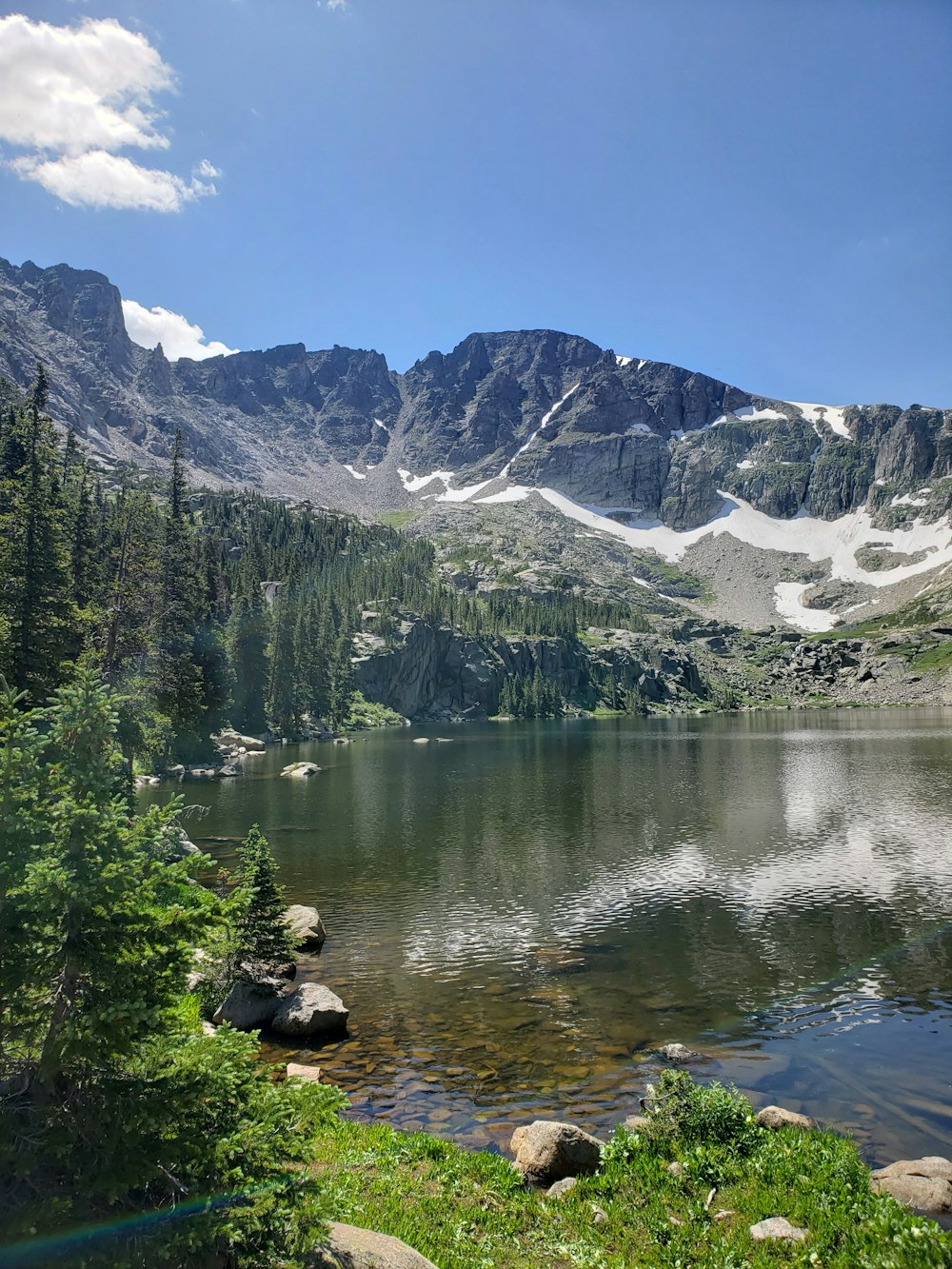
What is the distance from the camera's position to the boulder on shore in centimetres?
2830

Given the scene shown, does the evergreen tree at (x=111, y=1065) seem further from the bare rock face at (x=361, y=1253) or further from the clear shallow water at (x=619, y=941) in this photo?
the clear shallow water at (x=619, y=941)

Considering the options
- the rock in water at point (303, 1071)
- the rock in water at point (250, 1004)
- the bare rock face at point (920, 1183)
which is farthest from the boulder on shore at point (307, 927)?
the bare rock face at point (920, 1183)

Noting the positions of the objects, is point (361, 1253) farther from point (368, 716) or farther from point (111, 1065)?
point (368, 716)

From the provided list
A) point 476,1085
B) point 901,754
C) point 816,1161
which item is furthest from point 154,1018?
point 901,754

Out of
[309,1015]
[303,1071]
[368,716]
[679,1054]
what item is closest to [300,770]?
[309,1015]

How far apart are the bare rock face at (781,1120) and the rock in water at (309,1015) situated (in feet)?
38.7

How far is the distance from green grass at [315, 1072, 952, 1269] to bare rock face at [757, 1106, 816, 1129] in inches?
20.3

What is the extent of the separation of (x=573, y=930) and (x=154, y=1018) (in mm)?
26104

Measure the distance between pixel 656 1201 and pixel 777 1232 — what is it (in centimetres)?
202

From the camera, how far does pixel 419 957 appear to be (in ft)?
89.6

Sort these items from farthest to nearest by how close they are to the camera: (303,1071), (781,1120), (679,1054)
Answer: (679,1054) < (303,1071) < (781,1120)

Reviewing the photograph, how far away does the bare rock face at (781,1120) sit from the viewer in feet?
47.4

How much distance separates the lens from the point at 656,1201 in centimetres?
1175

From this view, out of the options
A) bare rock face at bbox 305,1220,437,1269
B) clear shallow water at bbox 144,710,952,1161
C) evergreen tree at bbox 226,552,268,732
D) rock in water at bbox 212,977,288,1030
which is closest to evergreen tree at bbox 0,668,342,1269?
bare rock face at bbox 305,1220,437,1269
